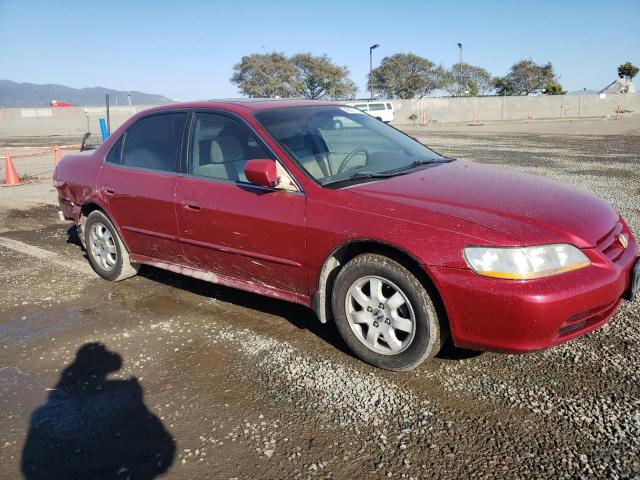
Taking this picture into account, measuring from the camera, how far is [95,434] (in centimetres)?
261

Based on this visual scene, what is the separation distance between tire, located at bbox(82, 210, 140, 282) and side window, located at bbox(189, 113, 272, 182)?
1.27m

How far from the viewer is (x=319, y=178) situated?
340 centimetres

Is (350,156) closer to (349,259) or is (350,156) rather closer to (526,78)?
(349,259)

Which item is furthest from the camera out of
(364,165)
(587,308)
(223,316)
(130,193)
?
(130,193)

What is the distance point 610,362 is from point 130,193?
3.72 meters

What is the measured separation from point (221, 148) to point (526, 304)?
96.3 inches

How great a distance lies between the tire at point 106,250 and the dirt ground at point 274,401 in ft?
1.58

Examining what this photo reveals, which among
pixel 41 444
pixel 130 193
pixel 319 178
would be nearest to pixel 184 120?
pixel 130 193

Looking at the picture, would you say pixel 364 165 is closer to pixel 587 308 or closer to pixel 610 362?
pixel 587 308

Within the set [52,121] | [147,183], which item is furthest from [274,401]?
[52,121]

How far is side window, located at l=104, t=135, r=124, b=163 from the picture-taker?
15.3 ft

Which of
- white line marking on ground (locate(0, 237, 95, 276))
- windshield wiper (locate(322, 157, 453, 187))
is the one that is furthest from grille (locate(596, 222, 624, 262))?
white line marking on ground (locate(0, 237, 95, 276))

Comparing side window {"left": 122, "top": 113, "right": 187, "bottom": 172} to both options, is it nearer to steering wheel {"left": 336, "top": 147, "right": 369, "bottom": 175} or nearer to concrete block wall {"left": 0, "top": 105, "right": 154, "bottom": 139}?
steering wheel {"left": 336, "top": 147, "right": 369, "bottom": 175}

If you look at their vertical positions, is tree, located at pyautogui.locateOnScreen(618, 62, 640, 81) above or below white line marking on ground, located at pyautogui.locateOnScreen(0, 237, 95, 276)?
above
